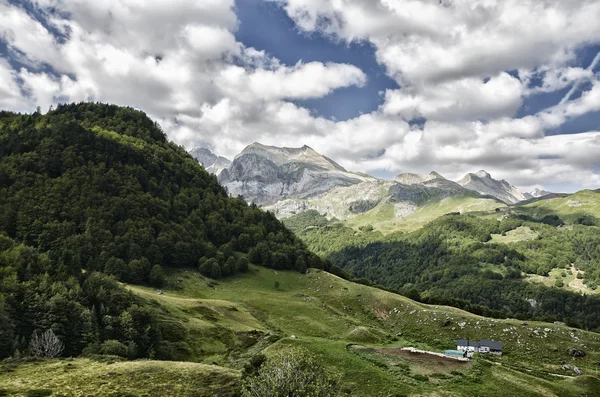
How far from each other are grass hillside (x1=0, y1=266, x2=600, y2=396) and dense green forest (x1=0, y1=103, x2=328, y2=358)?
10.2 metres

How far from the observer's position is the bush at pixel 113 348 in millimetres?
54281

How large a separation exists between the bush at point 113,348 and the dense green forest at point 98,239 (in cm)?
20

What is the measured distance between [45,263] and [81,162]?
106575mm

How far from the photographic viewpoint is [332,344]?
65.7 metres

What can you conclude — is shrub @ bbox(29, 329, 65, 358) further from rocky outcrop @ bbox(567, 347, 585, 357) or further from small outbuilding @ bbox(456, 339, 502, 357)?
rocky outcrop @ bbox(567, 347, 585, 357)

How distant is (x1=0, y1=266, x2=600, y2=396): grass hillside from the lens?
42.5 metres

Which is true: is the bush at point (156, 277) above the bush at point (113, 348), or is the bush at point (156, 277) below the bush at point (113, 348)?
above

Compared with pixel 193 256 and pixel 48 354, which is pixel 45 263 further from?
pixel 193 256

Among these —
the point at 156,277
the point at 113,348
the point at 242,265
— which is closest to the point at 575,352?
the point at 113,348

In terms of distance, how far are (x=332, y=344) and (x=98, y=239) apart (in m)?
103

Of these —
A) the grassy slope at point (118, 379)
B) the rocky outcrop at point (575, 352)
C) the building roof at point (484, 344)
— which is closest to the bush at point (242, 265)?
the building roof at point (484, 344)

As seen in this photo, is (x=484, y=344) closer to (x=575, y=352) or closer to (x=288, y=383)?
(x=575, y=352)

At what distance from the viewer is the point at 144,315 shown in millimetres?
66125

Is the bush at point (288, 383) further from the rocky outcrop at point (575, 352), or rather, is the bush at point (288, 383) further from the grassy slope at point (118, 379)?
the rocky outcrop at point (575, 352)
